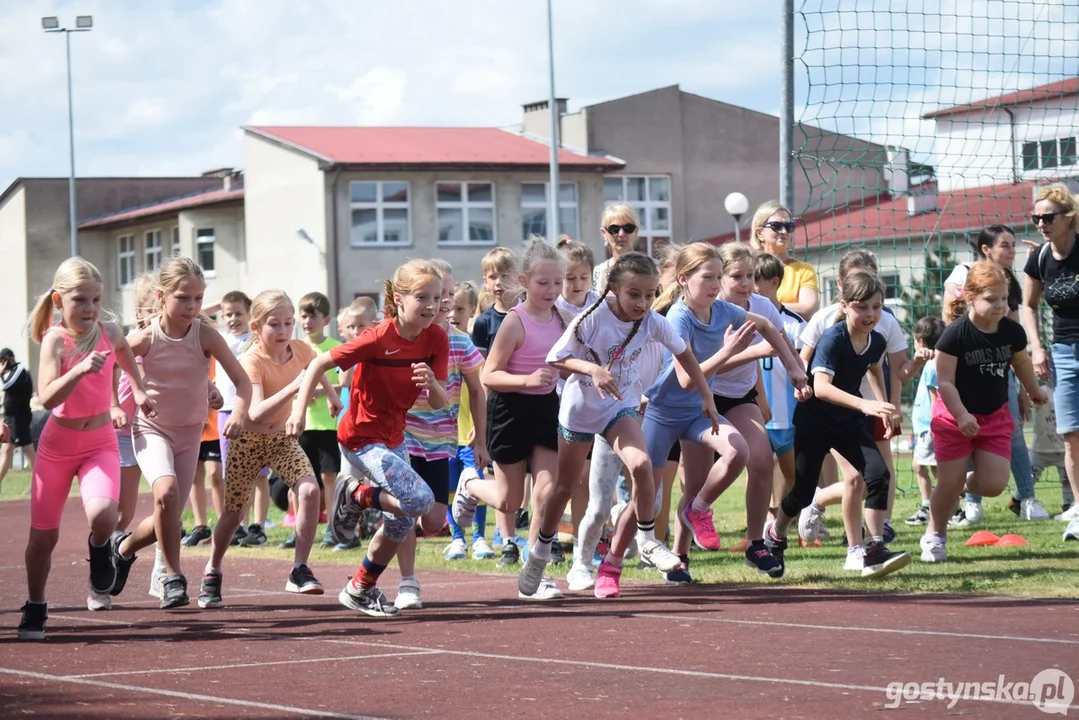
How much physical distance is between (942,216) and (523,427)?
31.9 feet

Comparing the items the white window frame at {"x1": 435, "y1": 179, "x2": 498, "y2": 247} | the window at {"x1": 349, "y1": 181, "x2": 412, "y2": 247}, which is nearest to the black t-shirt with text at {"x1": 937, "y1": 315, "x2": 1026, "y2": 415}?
the window at {"x1": 349, "y1": 181, "x2": 412, "y2": 247}

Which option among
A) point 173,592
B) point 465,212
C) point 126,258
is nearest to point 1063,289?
point 173,592

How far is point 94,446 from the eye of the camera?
7.78m

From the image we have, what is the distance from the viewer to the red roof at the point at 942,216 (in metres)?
16.4

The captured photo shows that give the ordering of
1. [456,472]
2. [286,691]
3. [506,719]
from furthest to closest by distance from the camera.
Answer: [456,472] < [286,691] < [506,719]

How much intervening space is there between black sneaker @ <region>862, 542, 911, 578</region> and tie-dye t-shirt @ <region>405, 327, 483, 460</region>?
2566mm

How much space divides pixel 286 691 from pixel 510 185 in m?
48.1

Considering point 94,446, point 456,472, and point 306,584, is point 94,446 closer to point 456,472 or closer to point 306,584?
point 306,584

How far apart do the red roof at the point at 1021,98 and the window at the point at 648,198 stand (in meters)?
41.0

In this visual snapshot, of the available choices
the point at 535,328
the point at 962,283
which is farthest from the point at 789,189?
the point at 535,328

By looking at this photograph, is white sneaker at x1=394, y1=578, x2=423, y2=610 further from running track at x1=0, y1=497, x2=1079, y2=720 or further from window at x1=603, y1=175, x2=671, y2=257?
window at x1=603, y1=175, x2=671, y2=257

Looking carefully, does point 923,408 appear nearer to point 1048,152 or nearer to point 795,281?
point 795,281

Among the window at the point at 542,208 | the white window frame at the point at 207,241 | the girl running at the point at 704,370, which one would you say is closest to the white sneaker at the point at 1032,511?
the girl running at the point at 704,370

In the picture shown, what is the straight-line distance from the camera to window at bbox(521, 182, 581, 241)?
53.5 m
